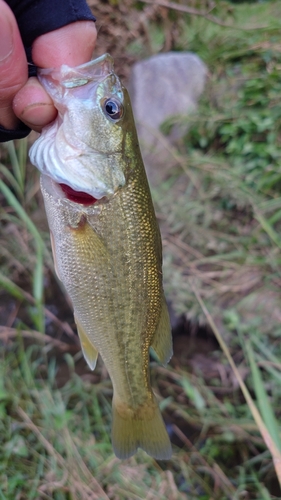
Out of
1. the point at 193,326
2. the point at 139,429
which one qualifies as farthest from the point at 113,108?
the point at 193,326

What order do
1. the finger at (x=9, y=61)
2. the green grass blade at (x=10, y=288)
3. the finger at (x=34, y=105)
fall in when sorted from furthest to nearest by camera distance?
the green grass blade at (x=10, y=288) → the finger at (x=34, y=105) → the finger at (x=9, y=61)

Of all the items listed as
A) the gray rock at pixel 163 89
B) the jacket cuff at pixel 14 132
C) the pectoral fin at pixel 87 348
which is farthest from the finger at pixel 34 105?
the gray rock at pixel 163 89

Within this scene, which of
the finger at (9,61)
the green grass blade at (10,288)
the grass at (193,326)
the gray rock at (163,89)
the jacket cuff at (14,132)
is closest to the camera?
the finger at (9,61)

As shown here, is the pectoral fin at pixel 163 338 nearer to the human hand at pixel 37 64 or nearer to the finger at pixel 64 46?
the human hand at pixel 37 64

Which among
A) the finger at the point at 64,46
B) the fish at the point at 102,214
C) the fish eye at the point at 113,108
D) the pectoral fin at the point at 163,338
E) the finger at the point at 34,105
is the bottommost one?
the pectoral fin at the point at 163,338

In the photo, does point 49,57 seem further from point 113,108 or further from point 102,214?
point 102,214

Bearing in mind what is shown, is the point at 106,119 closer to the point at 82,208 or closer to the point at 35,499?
the point at 82,208
